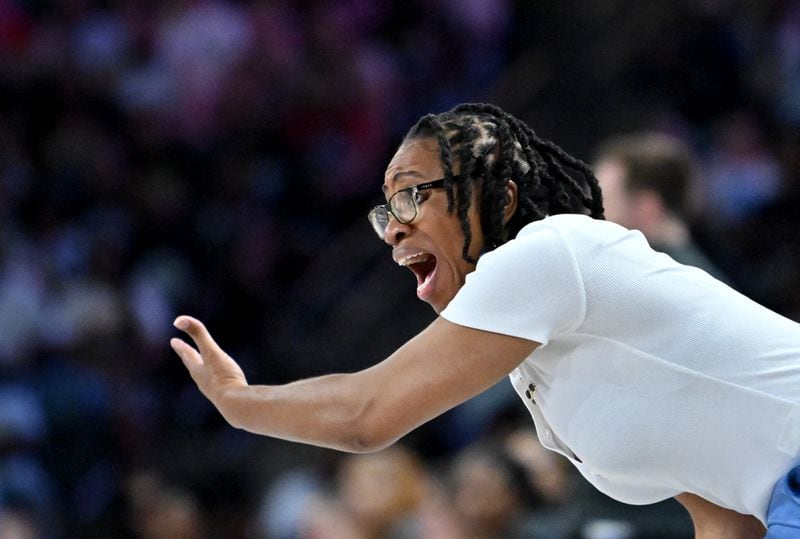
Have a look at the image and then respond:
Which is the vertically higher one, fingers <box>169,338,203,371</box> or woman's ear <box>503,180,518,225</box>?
woman's ear <box>503,180,518,225</box>

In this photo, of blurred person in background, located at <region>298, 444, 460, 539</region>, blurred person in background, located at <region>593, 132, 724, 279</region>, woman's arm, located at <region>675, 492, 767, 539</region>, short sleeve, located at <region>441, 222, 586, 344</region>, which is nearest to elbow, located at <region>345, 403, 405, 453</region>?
short sleeve, located at <region>441, 222, 586, 344</region>

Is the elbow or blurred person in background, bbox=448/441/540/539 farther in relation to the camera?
blurred person in background, bbox=448/441/540/539

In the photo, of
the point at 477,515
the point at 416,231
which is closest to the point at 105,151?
the point at 477,515

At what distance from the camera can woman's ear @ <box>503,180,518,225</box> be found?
7.52 ft

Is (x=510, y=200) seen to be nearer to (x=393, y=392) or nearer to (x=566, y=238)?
(x=566, y=238)

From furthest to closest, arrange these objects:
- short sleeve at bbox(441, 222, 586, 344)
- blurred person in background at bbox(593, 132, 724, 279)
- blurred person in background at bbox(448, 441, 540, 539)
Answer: blurred person in background at bbox(448, 441, 540, 539), blurred person in background at bbox(593, 132, 724, 279), short sleeve at bbox(441, 222, 586, 344)

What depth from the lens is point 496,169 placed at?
7.57 ft

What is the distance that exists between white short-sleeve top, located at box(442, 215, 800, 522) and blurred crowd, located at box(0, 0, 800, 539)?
2.87m

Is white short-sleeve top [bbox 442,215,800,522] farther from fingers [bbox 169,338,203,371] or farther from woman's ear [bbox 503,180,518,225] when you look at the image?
fingers [bbox 169,338,203,371]

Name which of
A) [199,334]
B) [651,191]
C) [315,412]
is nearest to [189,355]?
[199,334]

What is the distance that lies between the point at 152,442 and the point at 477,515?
2.36 metres

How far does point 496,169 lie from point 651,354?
45cm

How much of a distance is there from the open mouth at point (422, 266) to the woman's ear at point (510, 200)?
155 mm

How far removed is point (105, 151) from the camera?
24.0 feet
